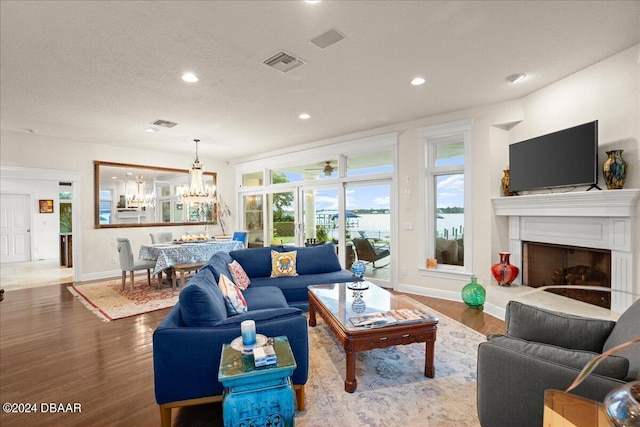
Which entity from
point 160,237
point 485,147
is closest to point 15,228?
point 160,237

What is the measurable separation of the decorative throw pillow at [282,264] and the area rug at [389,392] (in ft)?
4.10

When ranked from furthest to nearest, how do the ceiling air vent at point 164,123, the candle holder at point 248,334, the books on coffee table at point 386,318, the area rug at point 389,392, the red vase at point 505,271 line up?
the ceiling air vent at point 164,123
the red vase at point 505,271
the books on coffee table at point 386,318
the area rug at point 389,392
the candle holder at point 248,334

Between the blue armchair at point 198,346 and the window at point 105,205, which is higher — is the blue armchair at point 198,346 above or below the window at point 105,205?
below

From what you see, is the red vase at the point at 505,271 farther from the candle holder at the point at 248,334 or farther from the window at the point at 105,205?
the window at the point at 105,205

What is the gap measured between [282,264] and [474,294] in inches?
101

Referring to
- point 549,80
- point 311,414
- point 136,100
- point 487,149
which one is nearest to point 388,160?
point 487,149

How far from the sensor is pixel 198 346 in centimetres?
180

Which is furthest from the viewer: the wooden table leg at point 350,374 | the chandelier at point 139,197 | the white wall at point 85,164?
the chandelier at point 139,197

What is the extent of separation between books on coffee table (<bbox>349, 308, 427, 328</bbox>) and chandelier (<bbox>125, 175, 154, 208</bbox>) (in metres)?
6.01

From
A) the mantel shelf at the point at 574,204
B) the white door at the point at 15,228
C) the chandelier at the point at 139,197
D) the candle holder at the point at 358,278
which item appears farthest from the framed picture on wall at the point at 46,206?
the mantel shelf at the point at 574,204

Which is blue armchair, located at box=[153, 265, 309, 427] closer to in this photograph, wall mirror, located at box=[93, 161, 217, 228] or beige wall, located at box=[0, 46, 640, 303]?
beige wall, located at box=[0, 46, 640, 303]

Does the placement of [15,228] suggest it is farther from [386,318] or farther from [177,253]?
[386,318]

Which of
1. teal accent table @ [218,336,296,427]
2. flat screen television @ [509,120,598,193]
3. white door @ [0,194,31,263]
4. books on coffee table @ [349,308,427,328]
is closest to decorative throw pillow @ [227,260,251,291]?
books on coffee table @ [349,308,427,328]

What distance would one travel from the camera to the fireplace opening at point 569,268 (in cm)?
328
